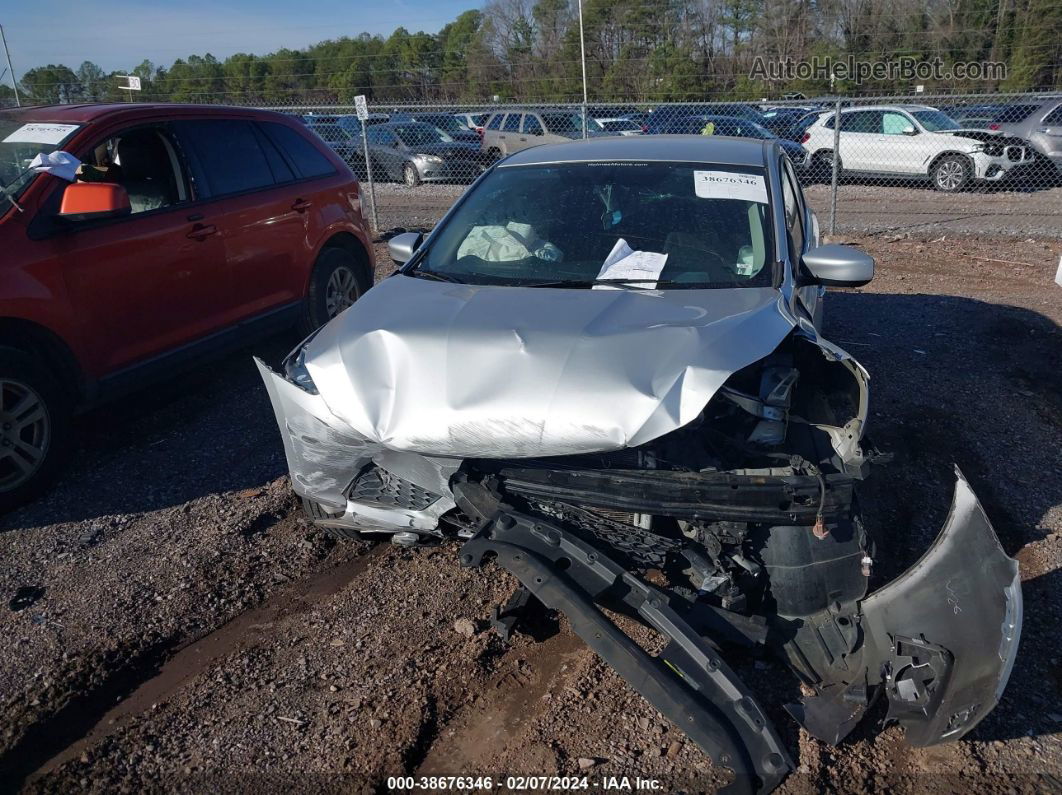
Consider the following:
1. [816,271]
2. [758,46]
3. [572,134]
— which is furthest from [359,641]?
[758,46]

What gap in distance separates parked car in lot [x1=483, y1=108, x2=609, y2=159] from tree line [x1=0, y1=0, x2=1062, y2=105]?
7.90 m

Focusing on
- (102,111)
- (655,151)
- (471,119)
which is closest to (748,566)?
(655,151)

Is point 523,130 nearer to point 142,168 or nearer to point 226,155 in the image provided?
point 226,155

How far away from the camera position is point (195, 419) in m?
5.44

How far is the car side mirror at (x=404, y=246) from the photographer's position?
173 inches

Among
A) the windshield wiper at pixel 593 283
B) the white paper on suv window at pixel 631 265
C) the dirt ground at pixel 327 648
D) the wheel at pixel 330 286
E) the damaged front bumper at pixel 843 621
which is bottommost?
the dirt ground at pixel 327 648

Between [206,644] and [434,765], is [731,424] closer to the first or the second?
[434,765]

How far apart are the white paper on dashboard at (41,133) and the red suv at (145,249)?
1 centimetres

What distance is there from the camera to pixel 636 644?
8.41 feet

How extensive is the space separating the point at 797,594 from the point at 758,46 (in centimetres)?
3544

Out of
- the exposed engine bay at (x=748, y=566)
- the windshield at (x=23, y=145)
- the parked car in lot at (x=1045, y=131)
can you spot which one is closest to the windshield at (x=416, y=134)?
the parked car in lot at (x=1045, y=131)

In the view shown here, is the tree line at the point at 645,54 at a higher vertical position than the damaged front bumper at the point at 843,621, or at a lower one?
higher

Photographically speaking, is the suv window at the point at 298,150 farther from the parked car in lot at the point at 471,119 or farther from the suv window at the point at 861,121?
the parked car in lot at the point at 471,119

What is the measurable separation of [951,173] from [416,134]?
10534 mm
